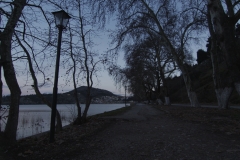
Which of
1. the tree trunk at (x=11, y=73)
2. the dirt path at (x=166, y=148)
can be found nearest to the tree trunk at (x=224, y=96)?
the dirt path at (x=166, y=148)

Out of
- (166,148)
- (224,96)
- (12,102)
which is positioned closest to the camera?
(166,148)

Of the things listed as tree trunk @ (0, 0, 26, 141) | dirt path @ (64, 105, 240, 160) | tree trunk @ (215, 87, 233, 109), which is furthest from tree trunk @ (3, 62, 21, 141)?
tree trunk @ (215, 87, 233, 109)

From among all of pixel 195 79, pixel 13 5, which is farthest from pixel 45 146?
pixel 195 79

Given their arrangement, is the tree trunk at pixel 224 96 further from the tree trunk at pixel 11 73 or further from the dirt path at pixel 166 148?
→ the tree trunk at pixel 11 73

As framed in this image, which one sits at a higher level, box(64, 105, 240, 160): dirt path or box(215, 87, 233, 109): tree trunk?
box(215, 87, 233, 109): tree trunk

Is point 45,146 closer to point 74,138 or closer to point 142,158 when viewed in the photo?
point 74,138

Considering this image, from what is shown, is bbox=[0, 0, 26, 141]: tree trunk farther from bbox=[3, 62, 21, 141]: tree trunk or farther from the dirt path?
the dirt path

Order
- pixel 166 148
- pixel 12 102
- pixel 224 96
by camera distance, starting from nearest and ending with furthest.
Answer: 1. pixel 166 148
2. pixel 12 102
3. pixel 224 96

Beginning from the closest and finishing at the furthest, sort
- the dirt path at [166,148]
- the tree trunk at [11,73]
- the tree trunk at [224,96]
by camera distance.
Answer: the dirt path at [166,148] → the tree trunk at [11,73] → the tree trunk at [224,96]

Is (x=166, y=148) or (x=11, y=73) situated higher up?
(x=11, y=73)

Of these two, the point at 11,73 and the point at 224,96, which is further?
the point at 224,96

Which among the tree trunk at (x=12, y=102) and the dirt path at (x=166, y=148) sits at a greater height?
the tree trunk at (x=12, y=102)

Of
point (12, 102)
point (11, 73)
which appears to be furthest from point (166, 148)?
point (11, 73)

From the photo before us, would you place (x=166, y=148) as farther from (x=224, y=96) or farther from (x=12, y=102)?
(x=224, y=96)
